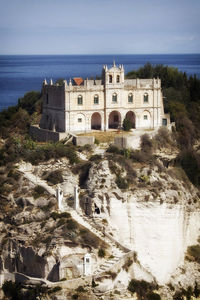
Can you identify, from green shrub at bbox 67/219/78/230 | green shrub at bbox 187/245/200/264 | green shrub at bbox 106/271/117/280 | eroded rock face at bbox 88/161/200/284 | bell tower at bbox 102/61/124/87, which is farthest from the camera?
bell tower at bbox 102/61/124/87

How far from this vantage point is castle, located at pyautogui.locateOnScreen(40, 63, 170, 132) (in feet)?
219

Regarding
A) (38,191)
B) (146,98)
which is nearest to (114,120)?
(146,98)

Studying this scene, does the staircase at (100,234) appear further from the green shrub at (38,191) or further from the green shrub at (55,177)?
the green shrub at (55,177)

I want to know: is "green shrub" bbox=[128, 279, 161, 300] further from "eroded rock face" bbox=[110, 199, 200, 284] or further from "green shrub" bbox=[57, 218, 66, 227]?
"green shrub" bbox=[57, 218, 66, 227]

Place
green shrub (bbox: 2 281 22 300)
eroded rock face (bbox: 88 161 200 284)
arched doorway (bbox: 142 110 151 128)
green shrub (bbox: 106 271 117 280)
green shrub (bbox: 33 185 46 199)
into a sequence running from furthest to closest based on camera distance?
arched doorway (bbox: 142 110 151 128), green shrub (bbox: 33 185 46 199), eroded rock face (bbox: 88 161 200 284), green shrub (bbox: 2 281 22 300), green shrub (bbox: 106 271 117 280)

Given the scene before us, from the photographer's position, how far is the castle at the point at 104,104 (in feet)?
219

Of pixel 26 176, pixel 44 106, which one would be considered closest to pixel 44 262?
pixel 26 176

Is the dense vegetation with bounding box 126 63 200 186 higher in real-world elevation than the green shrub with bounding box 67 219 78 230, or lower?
higher

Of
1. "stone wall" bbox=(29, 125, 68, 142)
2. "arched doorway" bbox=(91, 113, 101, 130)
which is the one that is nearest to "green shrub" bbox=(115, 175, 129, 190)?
"stone wall" bbox=(29, 125, 68, 142)

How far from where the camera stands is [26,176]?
60531 millimetres

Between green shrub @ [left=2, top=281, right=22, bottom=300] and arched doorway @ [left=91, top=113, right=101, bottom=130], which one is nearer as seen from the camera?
green shrub @ [left=2, top=281, right=22, bottom=300]

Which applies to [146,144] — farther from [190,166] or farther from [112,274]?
[112,274]

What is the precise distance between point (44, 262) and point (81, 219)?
234 inches

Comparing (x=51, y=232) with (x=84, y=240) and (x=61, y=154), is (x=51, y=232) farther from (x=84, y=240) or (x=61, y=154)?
(x=61, y=154)
